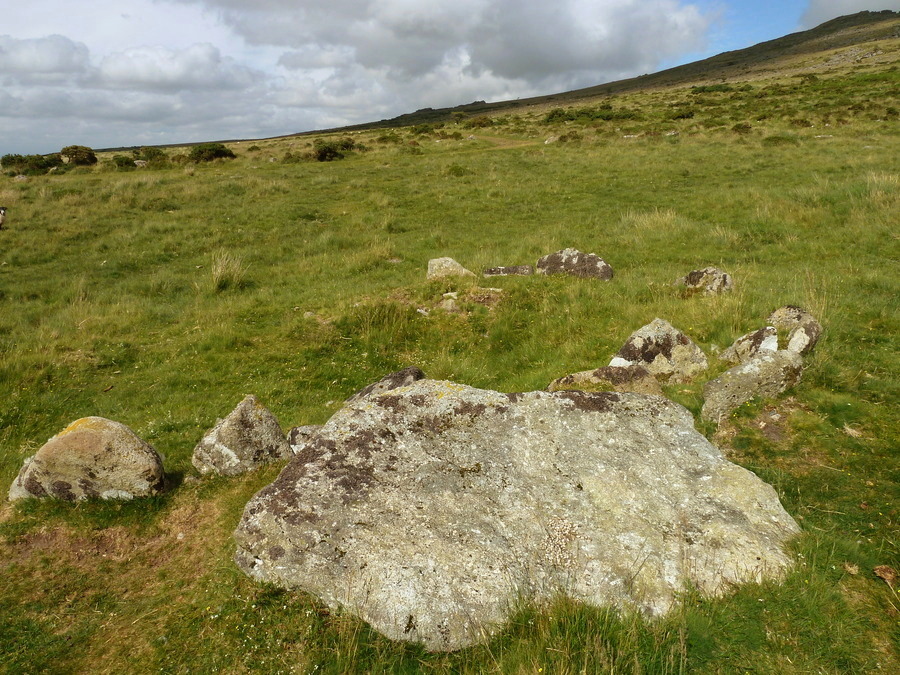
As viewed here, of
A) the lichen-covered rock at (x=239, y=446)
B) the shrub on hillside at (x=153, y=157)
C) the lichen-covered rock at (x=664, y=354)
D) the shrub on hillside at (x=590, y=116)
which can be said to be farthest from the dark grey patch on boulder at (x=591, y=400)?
the shrub on hillside at (x=590, y=116)

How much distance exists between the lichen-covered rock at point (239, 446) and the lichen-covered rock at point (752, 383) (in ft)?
21.3

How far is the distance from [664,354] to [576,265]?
6.60 meters

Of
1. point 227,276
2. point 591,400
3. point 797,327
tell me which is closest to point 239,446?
point 591,400

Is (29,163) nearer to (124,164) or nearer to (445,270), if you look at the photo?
(124,164)

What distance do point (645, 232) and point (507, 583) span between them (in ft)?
56.8

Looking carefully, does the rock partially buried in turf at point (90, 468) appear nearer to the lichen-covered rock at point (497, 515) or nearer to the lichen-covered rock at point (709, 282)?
the lichen-covered rock at point (497, 515)

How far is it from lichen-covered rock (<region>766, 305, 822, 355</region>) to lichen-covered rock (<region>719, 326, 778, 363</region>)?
34 cm

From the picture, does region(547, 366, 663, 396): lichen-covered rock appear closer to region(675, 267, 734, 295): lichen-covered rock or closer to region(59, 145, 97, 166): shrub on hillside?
region(675, 267, 734, 295): lichen-covered rock

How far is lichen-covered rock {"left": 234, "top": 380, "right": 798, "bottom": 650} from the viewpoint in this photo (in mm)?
4215

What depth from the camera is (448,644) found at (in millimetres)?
3990

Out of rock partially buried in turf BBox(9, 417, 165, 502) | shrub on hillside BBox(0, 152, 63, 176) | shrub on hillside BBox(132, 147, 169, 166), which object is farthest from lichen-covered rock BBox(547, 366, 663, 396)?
shrub on hillside BBox(0, 152, 63, 176)

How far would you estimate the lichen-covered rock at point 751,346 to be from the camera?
318 inches

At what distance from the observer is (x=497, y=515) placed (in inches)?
191

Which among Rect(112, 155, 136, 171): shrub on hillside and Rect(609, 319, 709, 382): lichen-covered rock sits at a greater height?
Rect(112, 155, 136, 171): shrub on hillside
